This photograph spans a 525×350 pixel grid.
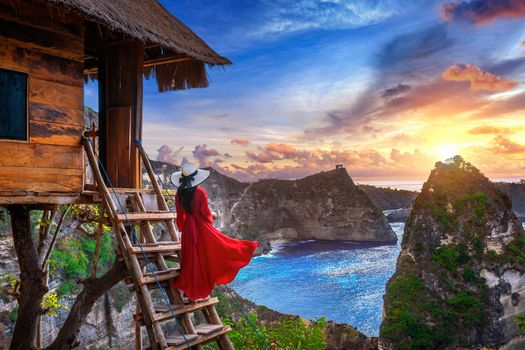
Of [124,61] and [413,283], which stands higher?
[124,61]

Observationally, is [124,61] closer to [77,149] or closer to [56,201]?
[77,149]

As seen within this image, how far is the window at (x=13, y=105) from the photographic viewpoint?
6723mm

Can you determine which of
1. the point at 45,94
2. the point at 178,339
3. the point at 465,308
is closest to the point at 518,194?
the point at 465,308

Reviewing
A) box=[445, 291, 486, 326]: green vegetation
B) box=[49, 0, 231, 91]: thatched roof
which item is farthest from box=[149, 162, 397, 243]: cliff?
box=[49, 0, 231, 91]: thatched roof

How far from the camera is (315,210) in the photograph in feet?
354

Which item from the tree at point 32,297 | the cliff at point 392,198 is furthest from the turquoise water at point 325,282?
the tree at point 32,297

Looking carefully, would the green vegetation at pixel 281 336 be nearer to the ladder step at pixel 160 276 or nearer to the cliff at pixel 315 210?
the ladder step at pixel 160 276

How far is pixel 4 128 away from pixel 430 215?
38551mm

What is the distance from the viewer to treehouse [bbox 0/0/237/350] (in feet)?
21.2

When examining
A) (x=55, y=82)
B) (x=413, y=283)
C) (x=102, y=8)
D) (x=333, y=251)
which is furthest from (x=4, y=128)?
(x=333, y=251)

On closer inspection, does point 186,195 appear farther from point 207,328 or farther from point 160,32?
point 160,32

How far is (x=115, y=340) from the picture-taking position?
28.3m

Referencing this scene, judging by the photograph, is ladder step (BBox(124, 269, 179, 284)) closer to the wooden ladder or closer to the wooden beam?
the wooden ladder

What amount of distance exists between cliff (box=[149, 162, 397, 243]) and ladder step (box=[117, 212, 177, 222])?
8944 centimetres
